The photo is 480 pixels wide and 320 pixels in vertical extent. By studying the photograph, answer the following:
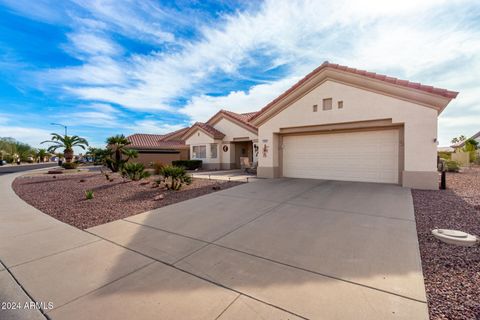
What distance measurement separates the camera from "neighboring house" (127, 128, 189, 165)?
27.3 metres

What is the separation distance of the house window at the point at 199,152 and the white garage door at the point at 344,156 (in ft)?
37.1

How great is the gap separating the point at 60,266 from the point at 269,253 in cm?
352

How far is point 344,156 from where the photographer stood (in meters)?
11.7

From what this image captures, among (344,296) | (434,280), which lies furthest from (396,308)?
(434,280)

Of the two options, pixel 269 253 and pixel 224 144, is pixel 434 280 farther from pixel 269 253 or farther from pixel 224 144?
pixel 224 144

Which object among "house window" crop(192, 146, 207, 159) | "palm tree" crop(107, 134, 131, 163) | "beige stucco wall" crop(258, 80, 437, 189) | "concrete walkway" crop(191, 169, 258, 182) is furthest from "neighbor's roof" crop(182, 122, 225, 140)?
"beige stucco wall" crop(258, 80, 437, 189)

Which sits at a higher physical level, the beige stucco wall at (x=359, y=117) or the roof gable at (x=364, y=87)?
the roof gable at (x=364, y=87)

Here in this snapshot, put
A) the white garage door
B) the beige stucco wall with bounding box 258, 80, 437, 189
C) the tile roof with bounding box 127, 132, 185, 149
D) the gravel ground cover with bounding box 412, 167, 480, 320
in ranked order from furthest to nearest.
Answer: the tile roof with bounding box 127, 132, 185, 149 → the white garage door → the beige stucco wall with bounding box 258, 80, 437, 189 → the gravel ground cover with bounding box 412, 167, 480, 320

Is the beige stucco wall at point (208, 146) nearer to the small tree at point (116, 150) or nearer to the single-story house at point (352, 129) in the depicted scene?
the small tree at point (116, 150)

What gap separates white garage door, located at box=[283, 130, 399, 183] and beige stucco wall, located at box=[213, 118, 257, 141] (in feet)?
22.8

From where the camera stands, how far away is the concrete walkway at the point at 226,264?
8.80 feet

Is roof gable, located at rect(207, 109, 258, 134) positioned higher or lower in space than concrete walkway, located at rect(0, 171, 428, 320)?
higher

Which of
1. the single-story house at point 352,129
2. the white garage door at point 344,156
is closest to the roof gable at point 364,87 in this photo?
the single-story house at point 352,129

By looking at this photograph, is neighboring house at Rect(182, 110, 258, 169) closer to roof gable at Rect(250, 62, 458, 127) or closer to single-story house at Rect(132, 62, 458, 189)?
single-story house at Rect(132, 62, 458, 189)
